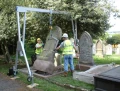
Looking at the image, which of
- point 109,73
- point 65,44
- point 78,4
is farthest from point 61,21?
point 109,73

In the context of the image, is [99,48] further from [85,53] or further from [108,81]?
[108,81]

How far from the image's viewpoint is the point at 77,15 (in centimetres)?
1021

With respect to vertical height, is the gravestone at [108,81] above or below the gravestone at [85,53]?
below

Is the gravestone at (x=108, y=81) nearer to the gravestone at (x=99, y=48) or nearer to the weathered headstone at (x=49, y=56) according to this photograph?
the weathered headstone at (x=49, y=56)

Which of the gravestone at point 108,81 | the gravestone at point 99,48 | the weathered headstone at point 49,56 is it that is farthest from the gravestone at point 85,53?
the gravestone at point 99,48

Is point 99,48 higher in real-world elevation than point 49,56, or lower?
higher

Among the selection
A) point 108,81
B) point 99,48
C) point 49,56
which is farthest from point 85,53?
point 99,48

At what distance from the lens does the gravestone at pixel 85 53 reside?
8.70m

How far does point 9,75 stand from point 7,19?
3165 millimetres

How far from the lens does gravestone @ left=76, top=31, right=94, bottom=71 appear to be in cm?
870

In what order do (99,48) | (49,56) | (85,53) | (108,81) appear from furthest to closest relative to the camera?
(99,48) → (85,53) → (49,56) → (108,81)

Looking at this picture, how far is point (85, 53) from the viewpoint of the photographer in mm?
8883

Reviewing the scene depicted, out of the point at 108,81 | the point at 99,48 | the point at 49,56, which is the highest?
the point at 99,48

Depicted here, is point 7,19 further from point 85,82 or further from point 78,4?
point 85,82
